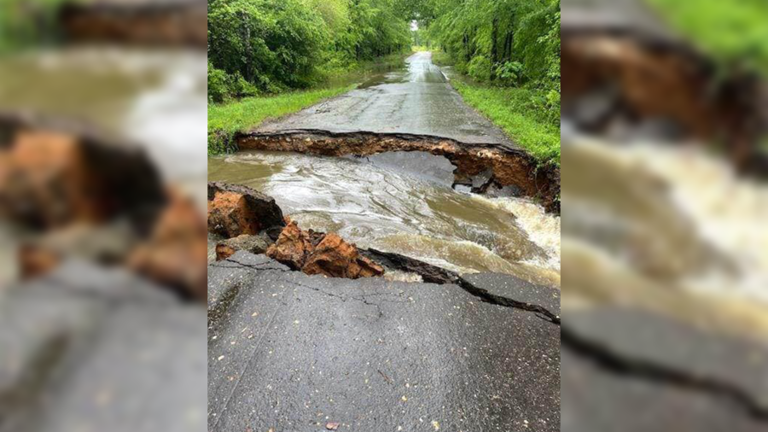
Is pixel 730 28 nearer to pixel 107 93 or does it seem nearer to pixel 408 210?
pixel 107 93

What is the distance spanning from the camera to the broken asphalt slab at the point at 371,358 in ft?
8.44

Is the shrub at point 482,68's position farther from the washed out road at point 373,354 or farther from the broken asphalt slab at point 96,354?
the broken asphalt slab at point 96,354

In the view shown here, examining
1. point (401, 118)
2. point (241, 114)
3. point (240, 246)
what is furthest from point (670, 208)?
point (241, 114)

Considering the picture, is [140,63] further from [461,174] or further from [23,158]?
[461,174]

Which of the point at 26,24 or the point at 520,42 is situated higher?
the point at 520,42

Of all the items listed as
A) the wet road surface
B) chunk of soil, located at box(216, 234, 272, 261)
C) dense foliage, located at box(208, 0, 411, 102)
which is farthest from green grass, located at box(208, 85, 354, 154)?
chunk of soil, located at box(216, 234, 272, 261)

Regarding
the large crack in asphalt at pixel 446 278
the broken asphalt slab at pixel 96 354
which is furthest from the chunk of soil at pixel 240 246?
the broken asphalt slab at pixel 96 354

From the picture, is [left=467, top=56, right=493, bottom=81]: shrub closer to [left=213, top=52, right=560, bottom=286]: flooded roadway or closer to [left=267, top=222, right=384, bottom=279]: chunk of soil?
[left=213, top=52, right=560, bottom=286]: flooded roadway

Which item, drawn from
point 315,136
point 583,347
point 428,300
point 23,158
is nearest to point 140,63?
point 23,158

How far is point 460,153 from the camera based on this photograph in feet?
32.4

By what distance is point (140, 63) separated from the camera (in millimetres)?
593

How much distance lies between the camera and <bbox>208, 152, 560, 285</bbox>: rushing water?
232 inches

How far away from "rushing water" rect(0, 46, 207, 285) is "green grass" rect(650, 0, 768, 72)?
0.64 meters

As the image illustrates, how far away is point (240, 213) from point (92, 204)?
17.6 feet
